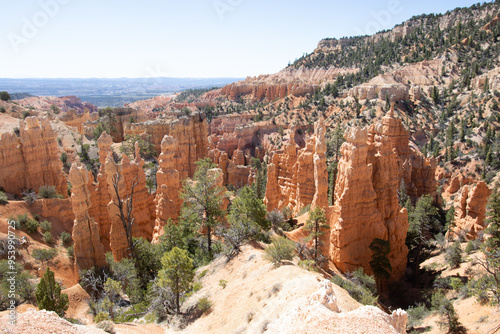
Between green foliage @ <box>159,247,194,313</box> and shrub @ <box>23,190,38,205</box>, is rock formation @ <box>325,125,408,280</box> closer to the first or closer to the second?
green foliage @ <box>159,247,194,313</box>

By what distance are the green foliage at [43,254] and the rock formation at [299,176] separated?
19221 mm

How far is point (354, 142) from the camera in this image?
73.5 ft

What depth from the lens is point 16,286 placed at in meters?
18.1

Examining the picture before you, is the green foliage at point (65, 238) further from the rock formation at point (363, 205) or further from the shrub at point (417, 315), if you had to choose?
the shrub at point (417, 315)

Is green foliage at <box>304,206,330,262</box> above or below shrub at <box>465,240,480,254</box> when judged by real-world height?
above

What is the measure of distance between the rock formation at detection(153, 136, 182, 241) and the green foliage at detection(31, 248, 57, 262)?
7262 millimetres

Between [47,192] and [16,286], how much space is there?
13.9m

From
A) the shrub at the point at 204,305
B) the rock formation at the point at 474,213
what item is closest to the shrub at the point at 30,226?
the shrub at the point at 204,305

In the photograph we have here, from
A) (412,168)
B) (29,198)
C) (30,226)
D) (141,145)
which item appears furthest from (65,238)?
(412,168)

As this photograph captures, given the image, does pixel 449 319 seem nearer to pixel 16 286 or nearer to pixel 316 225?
pixel 316 225

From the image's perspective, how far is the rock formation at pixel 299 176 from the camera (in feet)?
80.5

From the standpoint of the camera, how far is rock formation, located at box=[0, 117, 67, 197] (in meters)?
30.5

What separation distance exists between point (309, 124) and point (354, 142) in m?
68.1

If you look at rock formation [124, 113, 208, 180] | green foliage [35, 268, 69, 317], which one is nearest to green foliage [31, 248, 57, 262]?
green foliage [35, 268, 69, 317]
